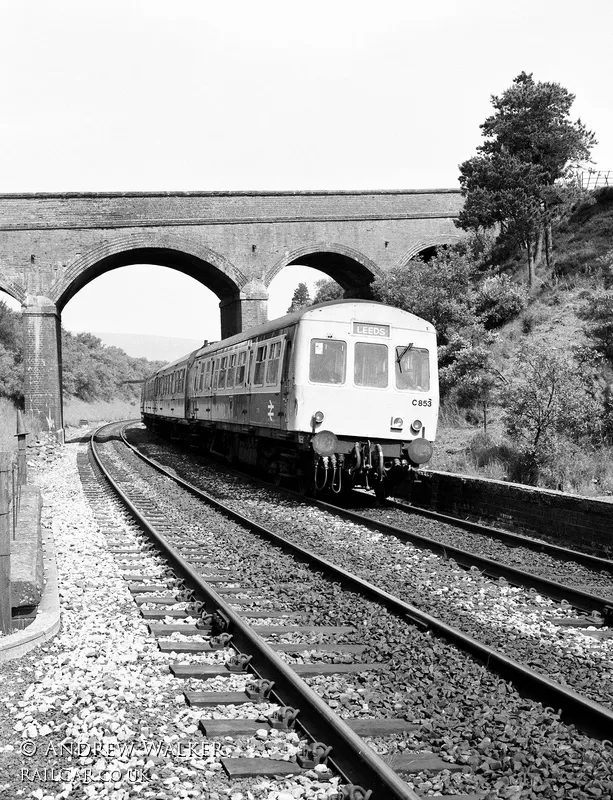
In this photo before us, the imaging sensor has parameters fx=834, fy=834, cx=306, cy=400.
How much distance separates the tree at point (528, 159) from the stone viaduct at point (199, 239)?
4199 millimetres

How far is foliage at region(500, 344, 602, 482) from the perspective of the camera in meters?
14.7

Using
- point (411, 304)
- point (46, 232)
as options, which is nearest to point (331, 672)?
point (411, 304)

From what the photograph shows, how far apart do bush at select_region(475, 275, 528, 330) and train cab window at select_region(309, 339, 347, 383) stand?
13.9 m

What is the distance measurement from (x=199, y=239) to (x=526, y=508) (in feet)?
72.5

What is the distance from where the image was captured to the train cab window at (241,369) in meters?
16.9

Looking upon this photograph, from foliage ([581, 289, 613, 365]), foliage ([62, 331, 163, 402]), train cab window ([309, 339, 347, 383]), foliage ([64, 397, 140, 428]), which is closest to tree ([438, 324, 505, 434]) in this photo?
foliage ([581, 289, 613, 365])

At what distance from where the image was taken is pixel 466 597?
24.6 feet

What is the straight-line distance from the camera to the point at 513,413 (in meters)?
15.3

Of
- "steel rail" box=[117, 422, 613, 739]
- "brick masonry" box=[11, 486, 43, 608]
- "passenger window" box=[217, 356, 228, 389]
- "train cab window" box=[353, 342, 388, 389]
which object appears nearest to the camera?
"steel rail" box=[117, 422, 613, 739]

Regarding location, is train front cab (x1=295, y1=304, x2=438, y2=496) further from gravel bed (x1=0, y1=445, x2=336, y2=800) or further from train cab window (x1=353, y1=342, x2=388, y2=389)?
gravel bed (x1=0, y1=445, x2=336, y2=800)

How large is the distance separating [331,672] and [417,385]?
893cm

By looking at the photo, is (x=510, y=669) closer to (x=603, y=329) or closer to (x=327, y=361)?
(x=327, y=361)

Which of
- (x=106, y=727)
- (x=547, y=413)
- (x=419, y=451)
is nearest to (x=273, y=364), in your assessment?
(x=419, y=451)

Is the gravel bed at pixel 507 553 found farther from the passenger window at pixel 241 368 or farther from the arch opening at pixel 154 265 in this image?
the arch opening at pixel 154 265
